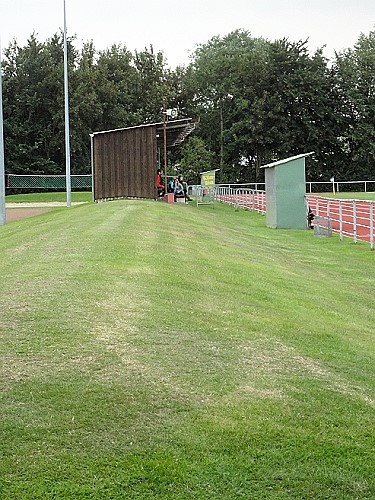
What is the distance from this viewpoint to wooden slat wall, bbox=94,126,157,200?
35.4m

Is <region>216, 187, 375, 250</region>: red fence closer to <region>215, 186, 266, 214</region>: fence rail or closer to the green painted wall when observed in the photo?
<region>215, 186, 266, 214</region>: fence rail

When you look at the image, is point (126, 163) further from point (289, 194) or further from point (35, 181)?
point (35, 181)

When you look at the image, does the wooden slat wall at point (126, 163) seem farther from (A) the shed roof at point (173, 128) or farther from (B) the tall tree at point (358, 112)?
(B) the tall tree at point (358, 112)

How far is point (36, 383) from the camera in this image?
6.09 meters

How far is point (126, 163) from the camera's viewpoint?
118ft

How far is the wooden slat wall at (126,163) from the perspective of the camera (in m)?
35.4

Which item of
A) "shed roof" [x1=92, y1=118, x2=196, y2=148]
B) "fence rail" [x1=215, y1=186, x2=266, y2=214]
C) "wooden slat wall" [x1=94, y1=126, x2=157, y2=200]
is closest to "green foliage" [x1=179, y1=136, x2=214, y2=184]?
"fence rail" [x1=215, y1=186, x2=266, y2=214]

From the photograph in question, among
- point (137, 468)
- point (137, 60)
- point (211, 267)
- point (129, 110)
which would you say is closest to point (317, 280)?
point (211, 267)

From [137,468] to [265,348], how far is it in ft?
9.12

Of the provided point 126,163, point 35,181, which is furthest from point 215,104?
point 126,163

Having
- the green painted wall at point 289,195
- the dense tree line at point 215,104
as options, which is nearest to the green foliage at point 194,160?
the dense tree line at point 215,104

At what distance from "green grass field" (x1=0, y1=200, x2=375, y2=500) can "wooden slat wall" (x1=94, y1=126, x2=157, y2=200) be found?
939 inches

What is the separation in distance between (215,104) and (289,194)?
54688 mm

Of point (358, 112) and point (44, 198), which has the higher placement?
point (358, 112)
